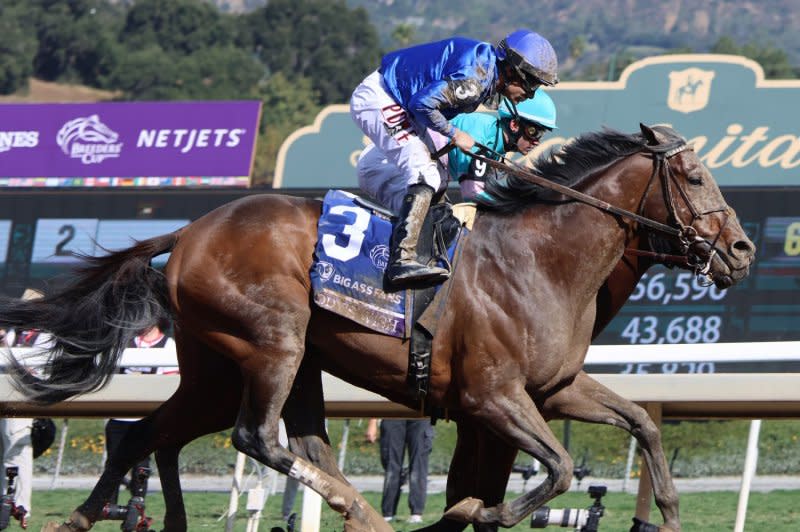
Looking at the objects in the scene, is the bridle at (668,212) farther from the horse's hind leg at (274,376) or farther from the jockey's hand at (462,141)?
the horse's hind leg at (274,376)

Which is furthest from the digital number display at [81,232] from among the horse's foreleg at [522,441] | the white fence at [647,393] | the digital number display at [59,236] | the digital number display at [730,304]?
the horse's foreleg at [522,441]

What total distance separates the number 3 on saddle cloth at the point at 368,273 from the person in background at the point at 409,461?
374 centimetres

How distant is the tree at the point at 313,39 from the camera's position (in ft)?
253

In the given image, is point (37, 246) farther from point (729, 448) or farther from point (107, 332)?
point (107, 332)

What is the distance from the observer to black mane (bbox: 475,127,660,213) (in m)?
5.11

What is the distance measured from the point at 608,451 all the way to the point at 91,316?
766cm

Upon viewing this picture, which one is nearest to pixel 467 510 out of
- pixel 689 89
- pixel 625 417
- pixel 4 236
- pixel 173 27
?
pixel 625 417

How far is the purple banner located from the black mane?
13.3m

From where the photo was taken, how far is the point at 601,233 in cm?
499

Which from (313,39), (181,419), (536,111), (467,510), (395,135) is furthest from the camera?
(313,39)

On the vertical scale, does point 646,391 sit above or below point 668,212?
below

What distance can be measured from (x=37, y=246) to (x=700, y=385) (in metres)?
7.89

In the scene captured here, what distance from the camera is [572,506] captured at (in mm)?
8781

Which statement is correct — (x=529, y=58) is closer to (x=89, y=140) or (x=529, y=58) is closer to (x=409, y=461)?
(x=409, y=461)
